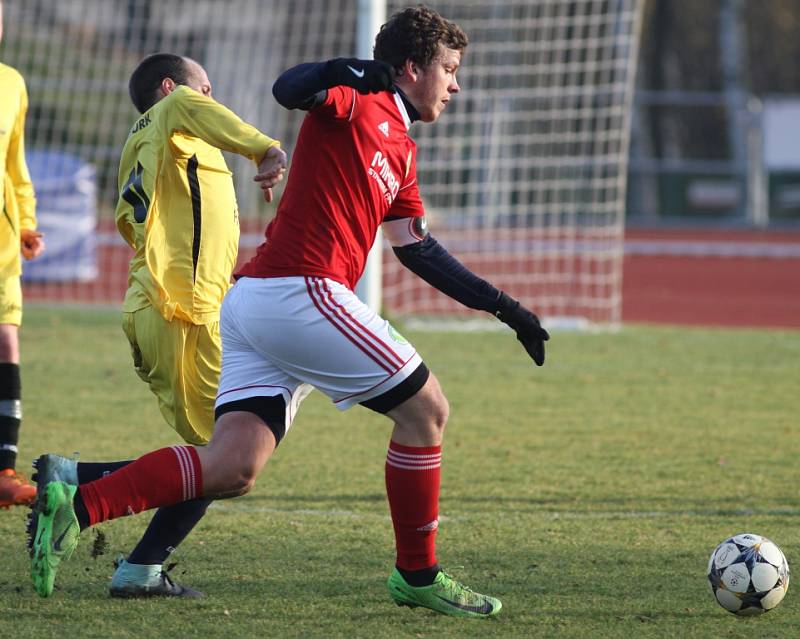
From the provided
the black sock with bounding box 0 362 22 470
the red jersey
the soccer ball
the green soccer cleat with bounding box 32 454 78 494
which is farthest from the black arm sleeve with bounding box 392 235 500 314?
the black sock with bounding box 0 362 22 470

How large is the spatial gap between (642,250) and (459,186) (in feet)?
28.6

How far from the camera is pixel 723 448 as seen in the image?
7246 mm

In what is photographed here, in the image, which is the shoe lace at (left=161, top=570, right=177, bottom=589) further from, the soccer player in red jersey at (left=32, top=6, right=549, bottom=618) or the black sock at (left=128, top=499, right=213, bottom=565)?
the soccer player in red jersey at (left=32, top=6, right=549, bottom=618)

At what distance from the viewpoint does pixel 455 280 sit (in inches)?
177

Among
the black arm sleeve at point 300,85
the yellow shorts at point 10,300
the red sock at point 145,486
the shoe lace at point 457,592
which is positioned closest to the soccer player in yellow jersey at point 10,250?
the yellow shorts at point 10,300

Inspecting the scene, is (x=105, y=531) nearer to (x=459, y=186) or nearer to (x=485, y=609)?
(x=485, y=609)

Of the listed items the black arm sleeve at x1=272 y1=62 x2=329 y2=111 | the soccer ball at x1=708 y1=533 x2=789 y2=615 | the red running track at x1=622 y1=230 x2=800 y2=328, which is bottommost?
the red running track at x1=622 y1=230 x2=800 y2=328

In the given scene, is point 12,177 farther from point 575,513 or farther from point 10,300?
point 575,513

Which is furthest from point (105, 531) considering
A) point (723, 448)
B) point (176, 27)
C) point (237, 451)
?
point (176, 27)

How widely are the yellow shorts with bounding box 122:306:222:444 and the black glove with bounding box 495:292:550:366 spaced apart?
1.00 meters

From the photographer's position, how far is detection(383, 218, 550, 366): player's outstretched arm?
4.46 m

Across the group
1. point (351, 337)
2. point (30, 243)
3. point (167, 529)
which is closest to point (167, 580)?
point (167, 529)

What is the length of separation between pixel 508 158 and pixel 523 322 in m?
11.8

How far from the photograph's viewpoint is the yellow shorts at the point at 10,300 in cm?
595
